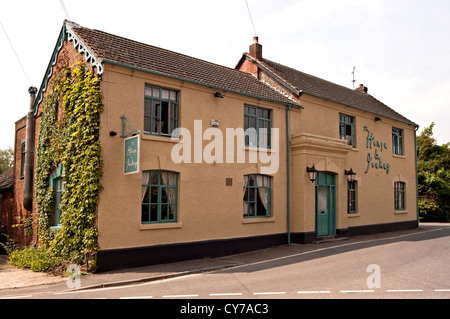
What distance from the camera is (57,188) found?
13.1 meters

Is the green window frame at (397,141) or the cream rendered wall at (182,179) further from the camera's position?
the green window frame at (397,141)

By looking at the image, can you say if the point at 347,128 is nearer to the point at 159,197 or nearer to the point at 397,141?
the point at 397,141

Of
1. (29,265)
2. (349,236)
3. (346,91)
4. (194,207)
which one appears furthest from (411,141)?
(29,265)

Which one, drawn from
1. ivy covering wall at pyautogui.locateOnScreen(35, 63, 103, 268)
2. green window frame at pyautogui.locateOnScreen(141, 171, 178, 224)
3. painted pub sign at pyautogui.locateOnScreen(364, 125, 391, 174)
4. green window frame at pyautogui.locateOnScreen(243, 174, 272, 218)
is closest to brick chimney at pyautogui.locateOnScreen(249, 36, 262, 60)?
painted pub sign at pyautogui.locateOnScreen(364, 125, 391, 174)

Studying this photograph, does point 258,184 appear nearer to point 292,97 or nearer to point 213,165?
point 213,165

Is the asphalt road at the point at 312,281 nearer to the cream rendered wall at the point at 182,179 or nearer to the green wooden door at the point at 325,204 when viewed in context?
the cream rendered wall at the point at 182,179

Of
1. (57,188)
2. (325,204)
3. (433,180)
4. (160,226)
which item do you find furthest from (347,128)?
(433,180)

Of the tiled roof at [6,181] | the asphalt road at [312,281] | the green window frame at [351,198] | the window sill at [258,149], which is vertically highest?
the window sill at [258,149]

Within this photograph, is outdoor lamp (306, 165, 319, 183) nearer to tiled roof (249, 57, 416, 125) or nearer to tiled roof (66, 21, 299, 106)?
tiled roof (66, 21, 299, 106)

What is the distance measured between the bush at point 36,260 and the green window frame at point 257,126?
7562 mm

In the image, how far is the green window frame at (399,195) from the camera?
71.6ft

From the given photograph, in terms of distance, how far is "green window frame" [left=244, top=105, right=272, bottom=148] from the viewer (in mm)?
14648

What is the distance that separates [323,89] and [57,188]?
515 inches

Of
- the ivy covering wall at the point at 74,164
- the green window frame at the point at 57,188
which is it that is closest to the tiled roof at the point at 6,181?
the ivy covering wall at the point at 74,164
